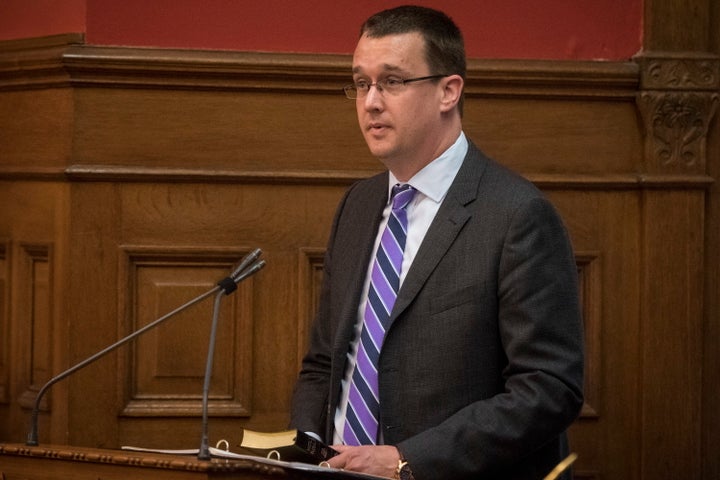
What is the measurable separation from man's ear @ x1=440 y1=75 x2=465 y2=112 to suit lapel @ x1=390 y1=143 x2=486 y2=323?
169mm

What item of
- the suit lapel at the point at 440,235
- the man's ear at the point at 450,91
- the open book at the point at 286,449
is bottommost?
the open book at the point at 286,449

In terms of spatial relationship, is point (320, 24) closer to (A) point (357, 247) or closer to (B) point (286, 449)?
(A) point (357, 247)

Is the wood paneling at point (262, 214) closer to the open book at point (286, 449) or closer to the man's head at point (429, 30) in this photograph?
the man's head at point (429, 30)

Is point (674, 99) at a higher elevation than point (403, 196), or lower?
higher

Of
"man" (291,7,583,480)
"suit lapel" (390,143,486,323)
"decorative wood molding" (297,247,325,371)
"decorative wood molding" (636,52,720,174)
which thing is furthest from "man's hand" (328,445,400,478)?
"decorative wood molding" (636,52,720,174)

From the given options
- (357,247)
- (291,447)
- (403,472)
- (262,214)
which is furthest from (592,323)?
(291,447)

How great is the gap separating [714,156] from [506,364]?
1.58m

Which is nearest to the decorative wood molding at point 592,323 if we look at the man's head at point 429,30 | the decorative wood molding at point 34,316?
the man's head at point 429,30

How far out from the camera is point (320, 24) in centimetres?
383

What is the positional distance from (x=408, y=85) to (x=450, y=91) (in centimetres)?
11

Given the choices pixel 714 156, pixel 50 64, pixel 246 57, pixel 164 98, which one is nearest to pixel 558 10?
pixel 714 156

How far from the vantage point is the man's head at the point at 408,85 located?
8.98 ft

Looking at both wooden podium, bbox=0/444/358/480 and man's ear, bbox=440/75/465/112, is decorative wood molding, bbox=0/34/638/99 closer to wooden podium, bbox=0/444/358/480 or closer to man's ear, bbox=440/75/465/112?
man's ear, bbox=440/75/465/112

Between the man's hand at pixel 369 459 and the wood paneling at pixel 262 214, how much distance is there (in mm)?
1278
